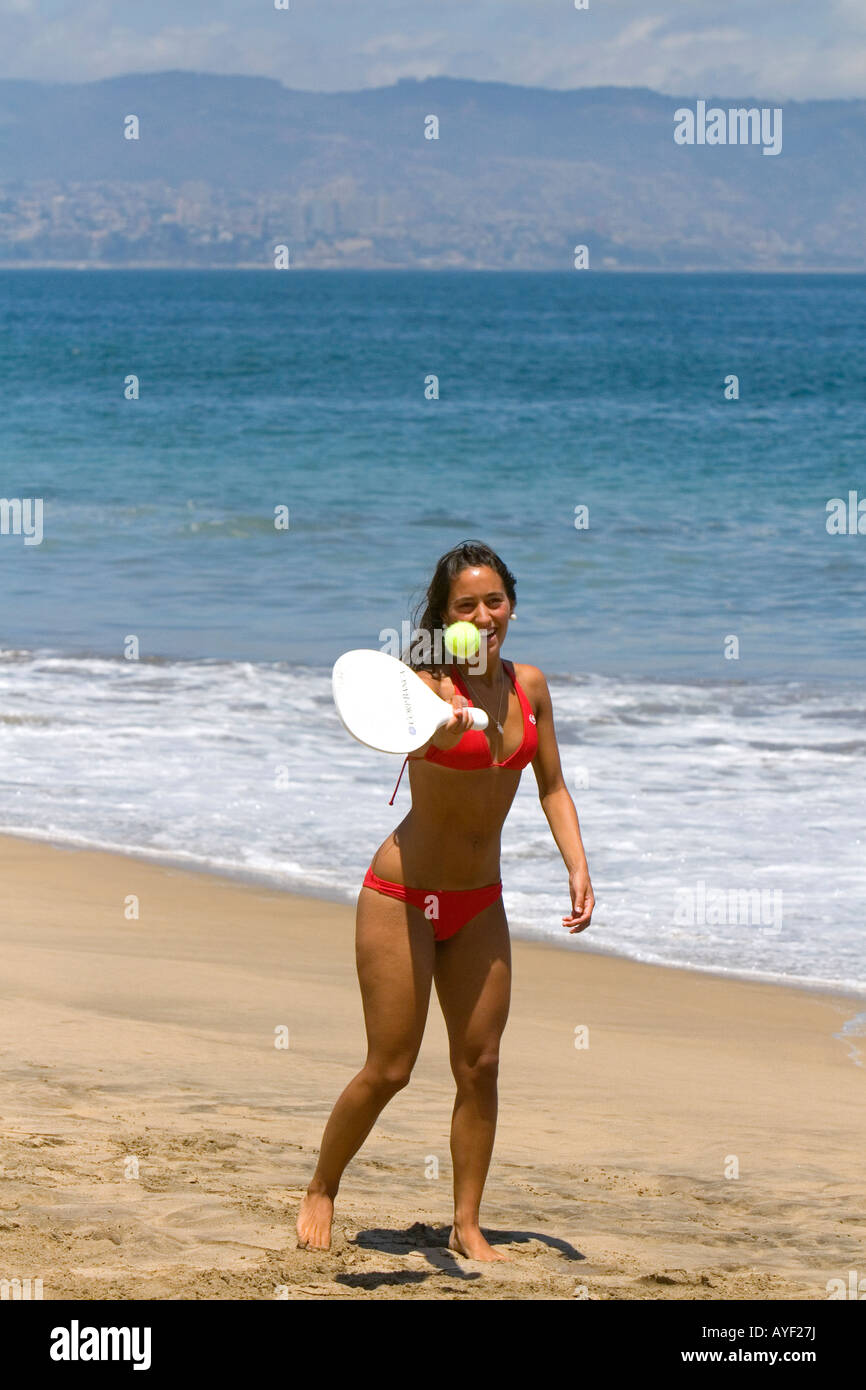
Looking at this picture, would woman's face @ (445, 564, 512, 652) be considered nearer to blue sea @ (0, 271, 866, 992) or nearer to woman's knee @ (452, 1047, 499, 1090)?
woman's knee @ (452, 1047, 499, 1090)

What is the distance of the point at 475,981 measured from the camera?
3.67 metres

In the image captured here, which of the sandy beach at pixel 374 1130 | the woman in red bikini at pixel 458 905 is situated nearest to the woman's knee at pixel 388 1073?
the woman in red bikini at pixel 458 905

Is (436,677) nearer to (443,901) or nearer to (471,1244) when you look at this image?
(443,901)

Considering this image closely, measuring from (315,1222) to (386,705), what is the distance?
4.14 ft

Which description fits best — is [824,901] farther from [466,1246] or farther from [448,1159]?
[466,1246]

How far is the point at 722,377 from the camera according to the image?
1746 inches

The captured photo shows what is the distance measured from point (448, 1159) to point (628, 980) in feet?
6.24

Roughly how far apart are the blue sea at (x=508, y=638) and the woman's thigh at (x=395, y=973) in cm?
300

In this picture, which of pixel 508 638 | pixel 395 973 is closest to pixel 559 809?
pixel 395 973

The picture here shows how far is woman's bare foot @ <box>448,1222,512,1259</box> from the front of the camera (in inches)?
146

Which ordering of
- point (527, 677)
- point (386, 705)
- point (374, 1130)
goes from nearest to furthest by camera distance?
point (386, 705) < point (527, 677) < point (374, 1130)

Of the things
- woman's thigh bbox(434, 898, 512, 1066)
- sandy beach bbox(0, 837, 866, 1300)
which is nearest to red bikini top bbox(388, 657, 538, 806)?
woman's thigh bbox(434, 898, 512, 1066)

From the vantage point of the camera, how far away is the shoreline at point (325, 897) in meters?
6.18

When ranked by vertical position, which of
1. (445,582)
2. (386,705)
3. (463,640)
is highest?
(445,582)
